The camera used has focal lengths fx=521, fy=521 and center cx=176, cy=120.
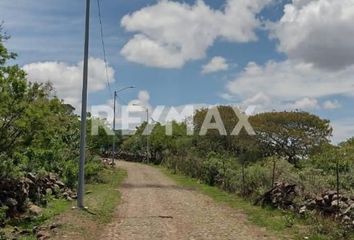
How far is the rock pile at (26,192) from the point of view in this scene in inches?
674

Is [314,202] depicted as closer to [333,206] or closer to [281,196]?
[333,206]

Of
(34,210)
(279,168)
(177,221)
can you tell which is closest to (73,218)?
(34,210)

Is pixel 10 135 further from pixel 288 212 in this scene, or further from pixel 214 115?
Answer: pixel 214 115

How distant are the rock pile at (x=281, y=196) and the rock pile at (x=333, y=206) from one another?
116cm

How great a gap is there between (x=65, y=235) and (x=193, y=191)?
14.2 metres

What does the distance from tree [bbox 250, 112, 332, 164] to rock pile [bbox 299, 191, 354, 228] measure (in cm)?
3488

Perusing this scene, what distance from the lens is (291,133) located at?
52.0 metres

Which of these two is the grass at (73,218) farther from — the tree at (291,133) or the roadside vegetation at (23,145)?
the tree at (291,133)

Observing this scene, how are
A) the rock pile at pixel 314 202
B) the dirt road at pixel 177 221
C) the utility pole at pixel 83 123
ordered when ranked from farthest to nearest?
1. the utility pole at pixel 83 123
2. the rock pile at pixel 314 202
3. the dirt road at pixel 177 221

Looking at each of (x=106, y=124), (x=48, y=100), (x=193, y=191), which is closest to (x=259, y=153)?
(x=193, y=191)

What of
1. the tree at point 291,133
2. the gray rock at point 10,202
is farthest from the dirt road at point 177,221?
the tree at point 291,133

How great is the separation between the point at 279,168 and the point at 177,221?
818 centimetres

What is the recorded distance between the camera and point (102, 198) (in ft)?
71.4

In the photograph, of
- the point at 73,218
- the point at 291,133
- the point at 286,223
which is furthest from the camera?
the point at 291,133
